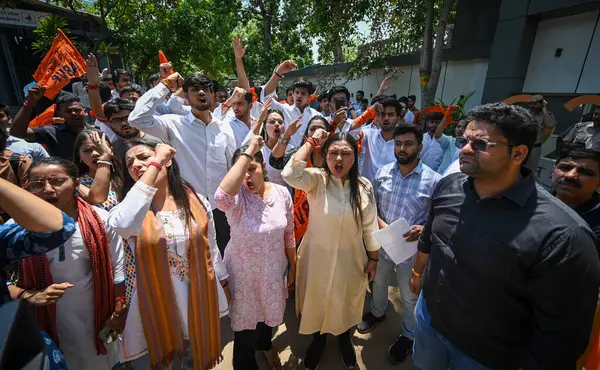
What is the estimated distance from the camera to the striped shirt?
247 cm

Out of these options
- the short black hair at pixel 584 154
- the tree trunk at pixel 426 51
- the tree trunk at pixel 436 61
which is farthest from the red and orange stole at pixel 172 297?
the tree trunk at pixel 426 51

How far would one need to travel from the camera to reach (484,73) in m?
8.60

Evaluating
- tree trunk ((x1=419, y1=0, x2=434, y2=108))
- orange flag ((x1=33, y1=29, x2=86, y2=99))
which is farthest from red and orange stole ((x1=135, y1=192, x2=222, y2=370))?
tree trunk ((x1=419, y1=0, x2=434, y2=108))

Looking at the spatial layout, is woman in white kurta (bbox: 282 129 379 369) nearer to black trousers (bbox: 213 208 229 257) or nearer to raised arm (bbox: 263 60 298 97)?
black trousers (bbox: 213 208 229 257)

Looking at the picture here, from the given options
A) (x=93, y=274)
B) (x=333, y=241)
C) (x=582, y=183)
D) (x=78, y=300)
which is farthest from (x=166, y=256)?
(x=582, y=183)

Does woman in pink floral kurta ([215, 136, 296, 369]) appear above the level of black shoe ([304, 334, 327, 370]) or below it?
above

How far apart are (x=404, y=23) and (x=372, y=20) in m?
1.04

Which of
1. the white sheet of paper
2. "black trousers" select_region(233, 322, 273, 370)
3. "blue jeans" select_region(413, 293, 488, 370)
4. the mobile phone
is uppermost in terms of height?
the white sheet of paper

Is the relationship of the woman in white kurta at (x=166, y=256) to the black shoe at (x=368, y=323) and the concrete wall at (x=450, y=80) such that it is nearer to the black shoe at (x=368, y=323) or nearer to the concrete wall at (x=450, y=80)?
the black shoe at (x=368, y=323)

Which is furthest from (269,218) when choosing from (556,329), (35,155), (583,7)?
(583,7)

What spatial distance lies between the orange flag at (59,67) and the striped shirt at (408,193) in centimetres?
409

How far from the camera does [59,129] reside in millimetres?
3238

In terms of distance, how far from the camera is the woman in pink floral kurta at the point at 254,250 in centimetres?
197

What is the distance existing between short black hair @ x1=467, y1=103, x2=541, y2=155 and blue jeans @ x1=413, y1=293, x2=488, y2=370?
115cm
